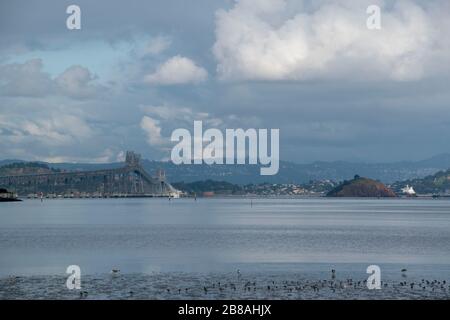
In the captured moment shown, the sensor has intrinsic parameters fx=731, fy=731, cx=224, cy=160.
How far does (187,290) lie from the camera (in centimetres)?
3803

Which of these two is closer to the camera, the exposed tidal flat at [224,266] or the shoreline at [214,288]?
the shoreline at [214,288]

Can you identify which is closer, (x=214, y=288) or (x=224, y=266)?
(x=214, y=288)

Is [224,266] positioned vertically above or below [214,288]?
above

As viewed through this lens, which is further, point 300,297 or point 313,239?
point 313,239

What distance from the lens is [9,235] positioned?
88.7 meters

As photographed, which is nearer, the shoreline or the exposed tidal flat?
the shoreline

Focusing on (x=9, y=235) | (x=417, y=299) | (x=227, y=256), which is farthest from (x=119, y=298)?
(x=9, y=235)
